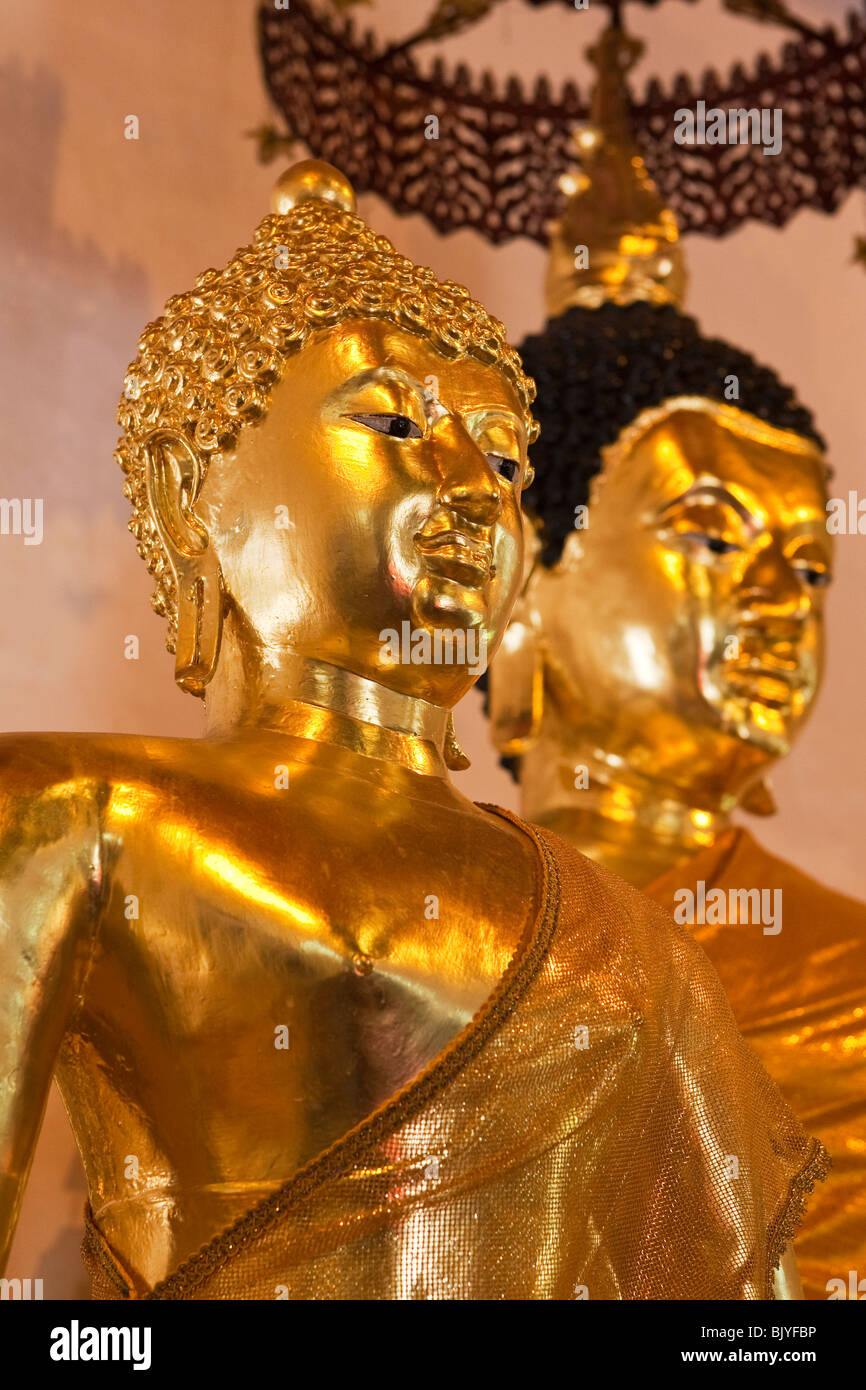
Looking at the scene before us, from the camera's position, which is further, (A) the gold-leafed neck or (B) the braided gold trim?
(A) the gold-leafed neck

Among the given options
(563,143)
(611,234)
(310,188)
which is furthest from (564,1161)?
(563,143)

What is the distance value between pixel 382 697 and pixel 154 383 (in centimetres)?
33

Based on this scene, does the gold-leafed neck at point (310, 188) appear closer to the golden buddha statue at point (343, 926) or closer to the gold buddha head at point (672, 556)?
the golden buddha statue at point (343, 926)

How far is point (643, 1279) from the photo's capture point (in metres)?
1.55

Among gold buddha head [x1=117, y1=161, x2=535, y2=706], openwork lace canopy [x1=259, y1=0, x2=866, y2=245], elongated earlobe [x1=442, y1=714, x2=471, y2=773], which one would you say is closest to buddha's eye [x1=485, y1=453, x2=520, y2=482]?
gold buddha head [x1=117, y1=161, x2=535, y2=706]

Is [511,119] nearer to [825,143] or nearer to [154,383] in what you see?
[825,143]


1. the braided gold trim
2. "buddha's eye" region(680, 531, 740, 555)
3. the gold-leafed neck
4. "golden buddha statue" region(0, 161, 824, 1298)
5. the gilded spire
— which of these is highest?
the gilded spire

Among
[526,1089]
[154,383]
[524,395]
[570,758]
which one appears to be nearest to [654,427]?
[570,758]

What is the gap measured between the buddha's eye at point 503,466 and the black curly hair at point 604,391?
78cm

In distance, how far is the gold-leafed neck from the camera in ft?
6.16

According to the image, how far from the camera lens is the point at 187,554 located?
67.6 inches

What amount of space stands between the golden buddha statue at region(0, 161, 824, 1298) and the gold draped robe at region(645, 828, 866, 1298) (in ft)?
1.37

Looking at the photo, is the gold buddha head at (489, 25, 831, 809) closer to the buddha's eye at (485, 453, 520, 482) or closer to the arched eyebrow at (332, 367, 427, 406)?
the buddha's eye at (485, 453, 520, 482)

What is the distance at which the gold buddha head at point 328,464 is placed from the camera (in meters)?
1.63
